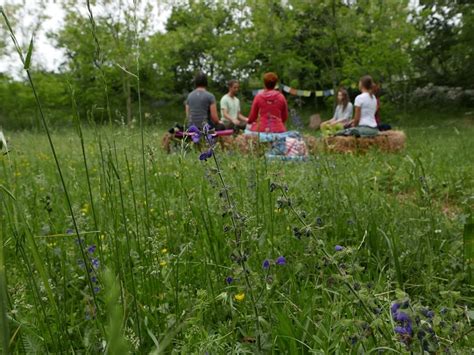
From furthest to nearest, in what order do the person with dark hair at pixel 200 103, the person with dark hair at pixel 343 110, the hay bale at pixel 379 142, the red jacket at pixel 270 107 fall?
the person with dark hair at pixel 343 110, the person with dark hair at pixel 200 103, the hay bale at pixel 379 142, the red jacket at pixel 270 107

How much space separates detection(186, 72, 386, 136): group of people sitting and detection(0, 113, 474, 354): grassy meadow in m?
4.25

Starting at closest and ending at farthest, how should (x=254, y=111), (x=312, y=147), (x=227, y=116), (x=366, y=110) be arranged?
(x=312, y=147)
(x=254, y=111)
(x=366, y=110)
(x=227, y=116)

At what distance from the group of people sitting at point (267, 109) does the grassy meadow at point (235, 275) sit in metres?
4.25

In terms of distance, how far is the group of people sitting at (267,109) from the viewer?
23.2ft

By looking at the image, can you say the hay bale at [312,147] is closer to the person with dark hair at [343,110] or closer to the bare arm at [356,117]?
the bare arm at [356,117]

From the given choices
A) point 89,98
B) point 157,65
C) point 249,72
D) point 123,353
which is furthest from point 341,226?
point 157,65

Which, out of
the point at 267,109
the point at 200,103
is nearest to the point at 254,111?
the point at 267,109

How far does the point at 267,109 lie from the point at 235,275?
20.1ft

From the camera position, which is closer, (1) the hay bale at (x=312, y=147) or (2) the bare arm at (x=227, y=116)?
(1) the hay bale at (x=312, y=147)

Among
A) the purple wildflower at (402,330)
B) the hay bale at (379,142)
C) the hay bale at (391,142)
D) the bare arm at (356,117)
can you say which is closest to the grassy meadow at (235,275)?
the purple wildflower at (402,330)

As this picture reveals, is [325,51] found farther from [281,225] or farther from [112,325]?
[112,325]

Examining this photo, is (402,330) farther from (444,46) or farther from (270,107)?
(444,46)

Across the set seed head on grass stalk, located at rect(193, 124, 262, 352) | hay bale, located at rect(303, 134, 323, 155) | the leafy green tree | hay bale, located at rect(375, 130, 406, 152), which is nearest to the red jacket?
hay bale, located at rect(375, 130, 406, 152)

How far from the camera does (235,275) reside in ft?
3.61
